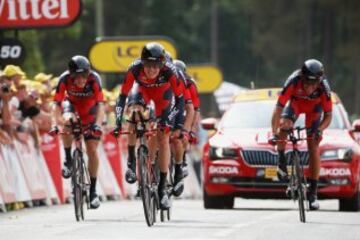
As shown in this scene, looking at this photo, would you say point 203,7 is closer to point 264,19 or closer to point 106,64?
point 264,19

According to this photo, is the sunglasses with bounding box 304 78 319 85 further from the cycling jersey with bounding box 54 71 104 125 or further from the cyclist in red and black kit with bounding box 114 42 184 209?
the cycling jersey with bounding box 54 71 104 125

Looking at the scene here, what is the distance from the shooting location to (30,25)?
25.4 m

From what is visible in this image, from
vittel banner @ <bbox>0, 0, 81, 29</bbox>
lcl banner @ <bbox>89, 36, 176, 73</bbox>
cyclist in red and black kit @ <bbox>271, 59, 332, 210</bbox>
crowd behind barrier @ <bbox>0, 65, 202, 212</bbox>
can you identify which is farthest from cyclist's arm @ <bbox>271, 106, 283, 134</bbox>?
lcl banner @ <bbox>89, 36, 176, 73</bbox>

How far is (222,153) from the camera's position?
66.4 feet

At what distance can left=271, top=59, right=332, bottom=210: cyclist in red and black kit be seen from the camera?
57.5 feet

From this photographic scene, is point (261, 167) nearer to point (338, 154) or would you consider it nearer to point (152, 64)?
point (338, 154)

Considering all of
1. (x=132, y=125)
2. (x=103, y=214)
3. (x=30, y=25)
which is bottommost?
(x=103, y=214)

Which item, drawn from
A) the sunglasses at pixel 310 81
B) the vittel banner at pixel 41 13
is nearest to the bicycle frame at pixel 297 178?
the sunglasses at pixel 310 81

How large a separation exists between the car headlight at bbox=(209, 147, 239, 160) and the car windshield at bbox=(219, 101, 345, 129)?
854mm

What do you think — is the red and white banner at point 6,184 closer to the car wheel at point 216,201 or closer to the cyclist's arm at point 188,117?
the car wheel at point 216,201

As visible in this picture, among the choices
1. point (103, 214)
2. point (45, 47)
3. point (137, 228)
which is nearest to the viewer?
point (137, 228)

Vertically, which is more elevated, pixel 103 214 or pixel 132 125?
pixel 132 125

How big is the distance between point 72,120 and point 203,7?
71092 mm

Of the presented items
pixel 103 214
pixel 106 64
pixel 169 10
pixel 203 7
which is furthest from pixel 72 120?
pixel 203 7
